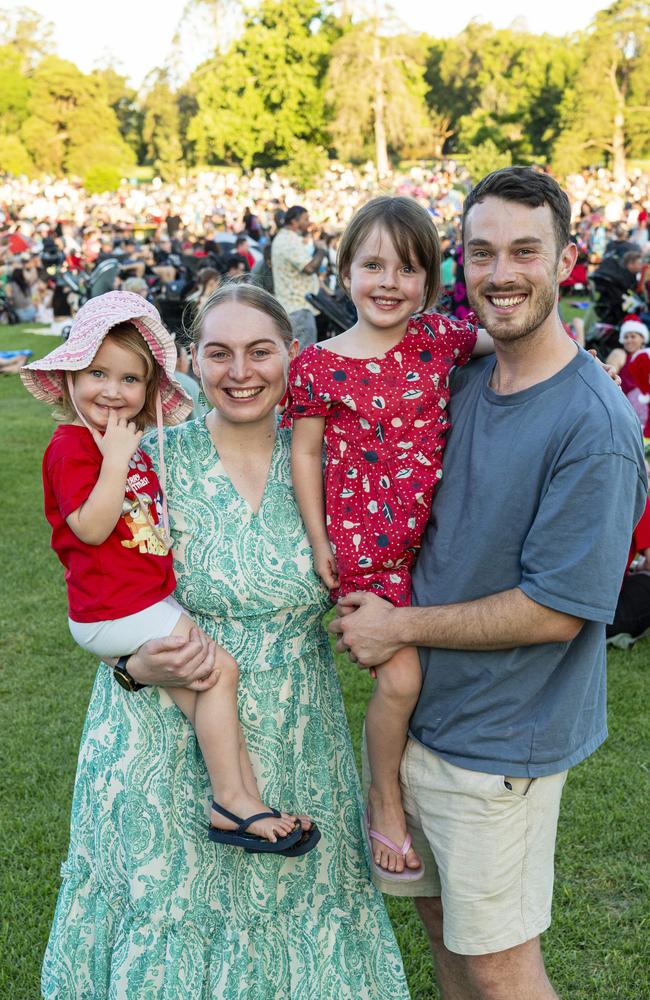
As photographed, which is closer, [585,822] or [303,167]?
[585,822]

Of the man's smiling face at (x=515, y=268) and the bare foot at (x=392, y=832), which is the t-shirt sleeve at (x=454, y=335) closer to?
the man's smiling face at (x=515, y=268)

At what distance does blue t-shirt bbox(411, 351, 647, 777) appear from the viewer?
2.01m

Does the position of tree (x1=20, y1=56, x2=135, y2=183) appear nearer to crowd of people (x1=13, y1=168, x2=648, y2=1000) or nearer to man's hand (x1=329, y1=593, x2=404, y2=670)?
crowd of people (x1=13, y1=168, x2=648, y2=1000)

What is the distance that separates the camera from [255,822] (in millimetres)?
2359

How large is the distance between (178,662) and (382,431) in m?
0.77

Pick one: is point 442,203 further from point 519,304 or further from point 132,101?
point 132,101

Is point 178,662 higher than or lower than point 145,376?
→ lower

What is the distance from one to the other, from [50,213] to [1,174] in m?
21.2

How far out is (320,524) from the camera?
2510mm

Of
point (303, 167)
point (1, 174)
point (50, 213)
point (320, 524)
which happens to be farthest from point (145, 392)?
point (1, 174)

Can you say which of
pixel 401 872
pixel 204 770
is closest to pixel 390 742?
pixel 401 872

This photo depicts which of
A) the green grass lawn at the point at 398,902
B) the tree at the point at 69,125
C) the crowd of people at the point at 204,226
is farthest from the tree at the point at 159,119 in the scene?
the green grass lawn at the point at 398,902

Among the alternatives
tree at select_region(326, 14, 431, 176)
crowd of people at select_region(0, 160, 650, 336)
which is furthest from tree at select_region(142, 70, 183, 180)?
crowd of people at select_region(0, 160, 650, 336)

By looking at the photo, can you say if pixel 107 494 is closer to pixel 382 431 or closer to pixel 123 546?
pixel 123 546
